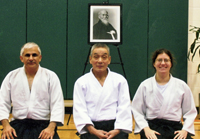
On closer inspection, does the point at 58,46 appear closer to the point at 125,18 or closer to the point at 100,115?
the point at 125,18

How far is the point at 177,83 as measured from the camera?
258cm

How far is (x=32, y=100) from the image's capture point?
2508 millimetres

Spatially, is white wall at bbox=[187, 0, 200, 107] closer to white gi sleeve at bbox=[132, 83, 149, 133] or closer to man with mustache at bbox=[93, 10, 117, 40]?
man with mustache at bbox=[93, 10, 117, 40]

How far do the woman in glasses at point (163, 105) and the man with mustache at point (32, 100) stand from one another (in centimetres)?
87

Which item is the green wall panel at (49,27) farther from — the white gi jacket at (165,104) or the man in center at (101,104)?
the white gi jacket at (165,104)

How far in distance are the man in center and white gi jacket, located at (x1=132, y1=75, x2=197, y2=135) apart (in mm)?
150

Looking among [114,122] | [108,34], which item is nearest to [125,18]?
[108,34]

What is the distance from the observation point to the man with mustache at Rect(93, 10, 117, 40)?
422 centimetres

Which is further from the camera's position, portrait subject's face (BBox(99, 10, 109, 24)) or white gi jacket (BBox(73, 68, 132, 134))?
portrait subject's face (BBox(99, 10, 109, 24))

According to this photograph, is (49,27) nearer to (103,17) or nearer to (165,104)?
(103,17)

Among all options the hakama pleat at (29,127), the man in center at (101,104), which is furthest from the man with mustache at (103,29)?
the hakama pleat at (29,127)

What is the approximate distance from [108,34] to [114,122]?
2.14 metres

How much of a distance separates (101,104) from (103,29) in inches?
83.8

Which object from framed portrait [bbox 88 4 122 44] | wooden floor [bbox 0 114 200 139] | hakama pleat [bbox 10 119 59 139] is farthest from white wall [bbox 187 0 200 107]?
hakama pleat [bbox 10 119 59 139]
